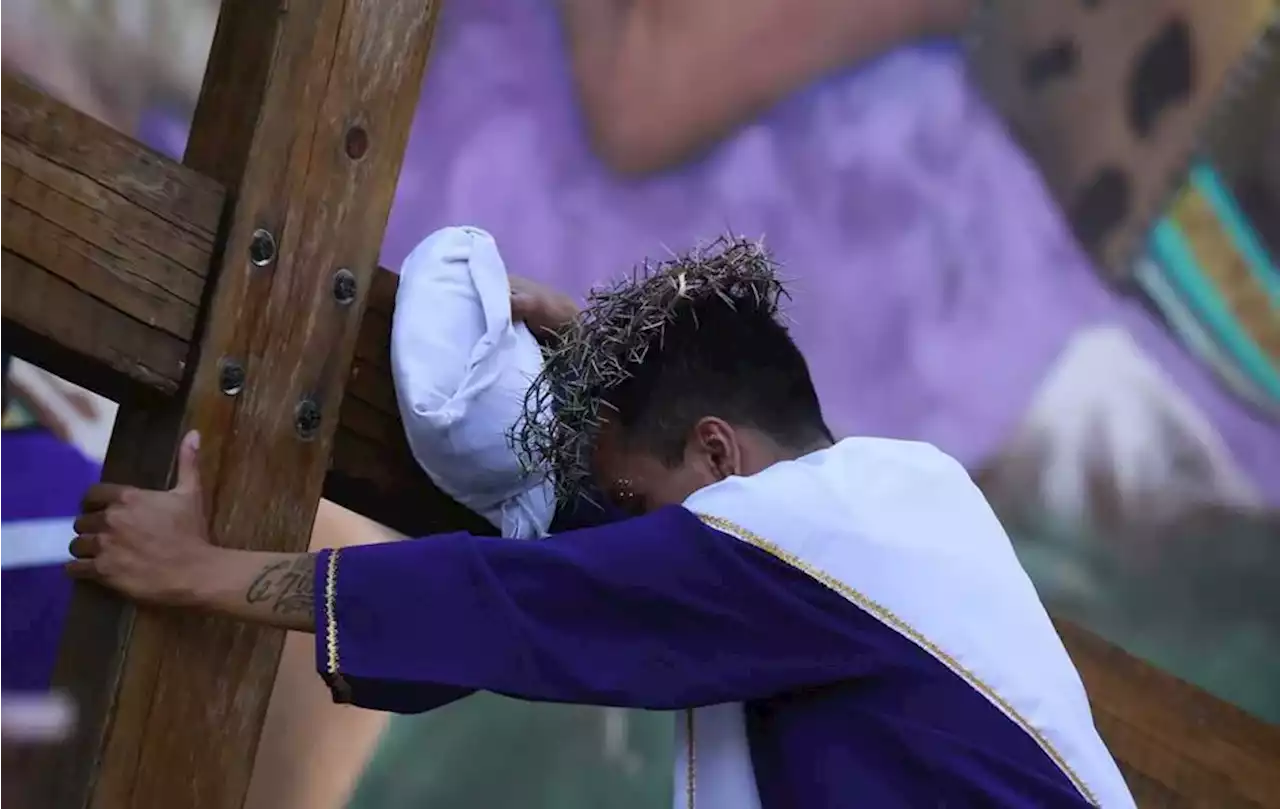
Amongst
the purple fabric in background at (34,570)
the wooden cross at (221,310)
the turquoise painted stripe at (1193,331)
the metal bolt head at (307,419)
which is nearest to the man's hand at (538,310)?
the wooden cross at (221,310)

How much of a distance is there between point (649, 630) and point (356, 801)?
1299mm

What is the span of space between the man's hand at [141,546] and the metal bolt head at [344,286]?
217 millimetres

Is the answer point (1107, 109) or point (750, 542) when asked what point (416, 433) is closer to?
point (750, 542)

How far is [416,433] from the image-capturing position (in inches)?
48.3

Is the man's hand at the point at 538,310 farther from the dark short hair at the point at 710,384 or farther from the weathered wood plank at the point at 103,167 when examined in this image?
the weathered wood plank at the point at 103,167

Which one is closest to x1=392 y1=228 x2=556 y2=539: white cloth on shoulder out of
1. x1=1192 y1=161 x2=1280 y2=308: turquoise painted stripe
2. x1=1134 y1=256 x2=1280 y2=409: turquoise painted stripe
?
x1=1134 y1=256 x2=1280 y2=409: turquoise painted stripe

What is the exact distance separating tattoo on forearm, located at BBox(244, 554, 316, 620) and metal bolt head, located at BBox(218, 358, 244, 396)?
0.47ft

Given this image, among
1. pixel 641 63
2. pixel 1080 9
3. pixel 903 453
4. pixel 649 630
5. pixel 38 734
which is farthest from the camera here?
pixel 1080 9

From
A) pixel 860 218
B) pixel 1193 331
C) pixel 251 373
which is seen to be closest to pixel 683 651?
pixel 251 373

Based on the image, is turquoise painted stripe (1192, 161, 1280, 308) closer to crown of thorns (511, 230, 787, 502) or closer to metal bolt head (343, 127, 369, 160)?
crown of thorns (511, 230, 787, 502)

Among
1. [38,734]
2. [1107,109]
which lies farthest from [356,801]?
[1107,109]

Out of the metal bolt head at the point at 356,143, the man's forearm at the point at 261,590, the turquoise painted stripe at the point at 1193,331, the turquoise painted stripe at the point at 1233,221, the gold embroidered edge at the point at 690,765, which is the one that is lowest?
the gold embroidered edge at the point at 690,765

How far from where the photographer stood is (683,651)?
3.42 feet

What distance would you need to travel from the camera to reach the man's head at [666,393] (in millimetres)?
1214
